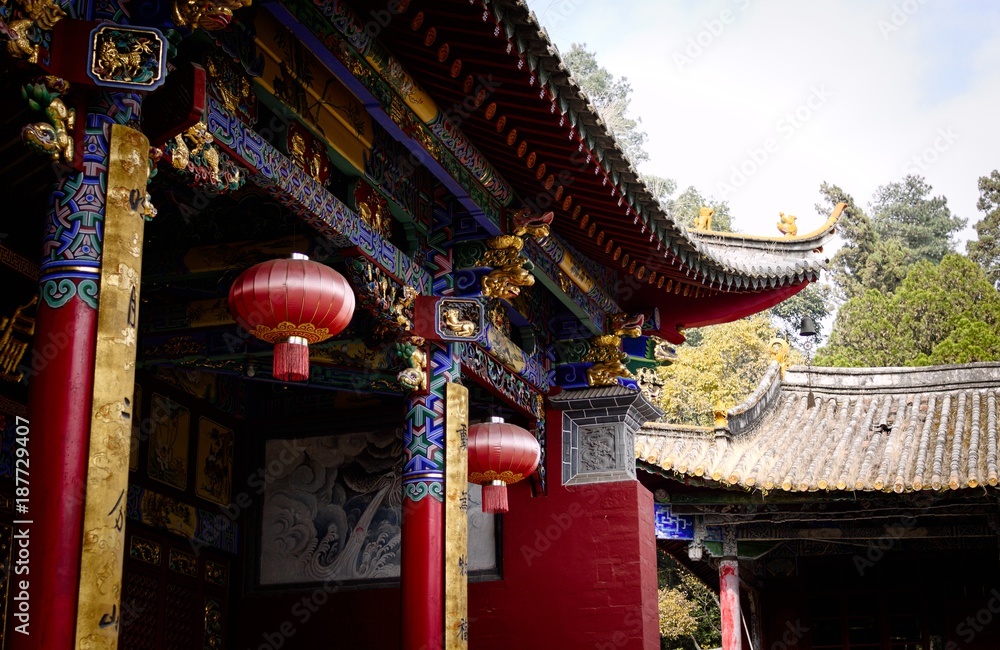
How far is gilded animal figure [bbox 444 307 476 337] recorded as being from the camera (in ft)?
22.8

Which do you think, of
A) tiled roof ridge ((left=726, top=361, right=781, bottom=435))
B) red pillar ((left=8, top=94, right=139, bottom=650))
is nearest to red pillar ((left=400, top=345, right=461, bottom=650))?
red pillar ((left=8, top=94, right=139, bottom=650))

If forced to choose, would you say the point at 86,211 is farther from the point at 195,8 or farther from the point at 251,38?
the point at 251,38

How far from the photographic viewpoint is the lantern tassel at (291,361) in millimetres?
5121

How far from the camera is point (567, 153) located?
261 inches

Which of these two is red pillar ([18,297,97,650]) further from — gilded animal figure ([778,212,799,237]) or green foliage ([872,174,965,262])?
green foliage ([872,174,965,262])

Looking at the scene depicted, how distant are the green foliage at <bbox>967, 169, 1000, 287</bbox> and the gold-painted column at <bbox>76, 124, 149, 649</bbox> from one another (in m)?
35.4

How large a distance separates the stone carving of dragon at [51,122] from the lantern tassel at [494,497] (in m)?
4.08

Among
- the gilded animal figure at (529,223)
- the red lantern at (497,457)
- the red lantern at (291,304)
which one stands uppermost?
the gilded animal figure at (529,223)

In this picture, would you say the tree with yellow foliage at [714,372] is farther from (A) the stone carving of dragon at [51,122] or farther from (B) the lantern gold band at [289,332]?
(A) the stone carving of dragon at [51,122]

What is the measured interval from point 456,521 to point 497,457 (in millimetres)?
729

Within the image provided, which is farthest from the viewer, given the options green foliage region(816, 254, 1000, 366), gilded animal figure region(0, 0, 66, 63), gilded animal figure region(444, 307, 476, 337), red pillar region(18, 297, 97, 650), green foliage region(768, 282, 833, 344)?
green foliage region(768, 282, 833, 344)

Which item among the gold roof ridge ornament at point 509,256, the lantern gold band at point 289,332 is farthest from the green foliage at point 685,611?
the lantern gold band at point 289,332

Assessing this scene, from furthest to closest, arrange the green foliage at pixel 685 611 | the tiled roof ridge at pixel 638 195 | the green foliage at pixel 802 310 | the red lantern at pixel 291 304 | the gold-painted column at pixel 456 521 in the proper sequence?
the green foliage at pixel 802 310, the green foliage at pixel 685 611, the gold-painted column at pixel 456 521, the tiled roof ridge at pixel 638 195, the red lantern at pixel 291 304

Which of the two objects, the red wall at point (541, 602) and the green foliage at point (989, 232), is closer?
the red wall at point (541, 602)
